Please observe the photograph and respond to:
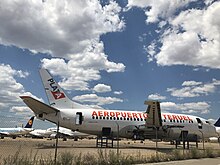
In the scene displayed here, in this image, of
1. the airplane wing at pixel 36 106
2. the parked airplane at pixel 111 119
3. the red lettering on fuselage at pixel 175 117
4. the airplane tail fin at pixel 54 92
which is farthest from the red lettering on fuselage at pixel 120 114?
the airplane wing at pixel 36 106

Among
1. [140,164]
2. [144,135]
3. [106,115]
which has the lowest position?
[140,164]

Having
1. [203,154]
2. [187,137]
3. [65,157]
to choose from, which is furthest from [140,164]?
[187,137]

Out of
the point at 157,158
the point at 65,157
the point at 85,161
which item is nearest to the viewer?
the point at 65,157

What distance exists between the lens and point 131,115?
31.3 metres

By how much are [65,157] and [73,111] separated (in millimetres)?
16543

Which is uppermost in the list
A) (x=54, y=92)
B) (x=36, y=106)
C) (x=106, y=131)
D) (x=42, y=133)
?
(x=54, y=92)

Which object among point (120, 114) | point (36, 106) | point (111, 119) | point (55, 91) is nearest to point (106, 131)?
point (111, 119)

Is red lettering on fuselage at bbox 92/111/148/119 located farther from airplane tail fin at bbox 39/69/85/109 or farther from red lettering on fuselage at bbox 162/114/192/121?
airplane tail fin at bbox 39/69/85/109

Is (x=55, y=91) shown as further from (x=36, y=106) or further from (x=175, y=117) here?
(x=175, y=117)

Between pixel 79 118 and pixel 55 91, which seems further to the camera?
pixel 55 91

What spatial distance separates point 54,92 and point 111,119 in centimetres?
663

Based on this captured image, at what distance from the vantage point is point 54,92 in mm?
29766

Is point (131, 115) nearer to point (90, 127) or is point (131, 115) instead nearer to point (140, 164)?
point (90, 127)

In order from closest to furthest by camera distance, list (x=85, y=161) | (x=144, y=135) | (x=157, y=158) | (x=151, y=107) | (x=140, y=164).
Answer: (x=85, y=161), (x=140, y=164), (x=157, y=158), (x=151, y=107), (x=144, y=135)
